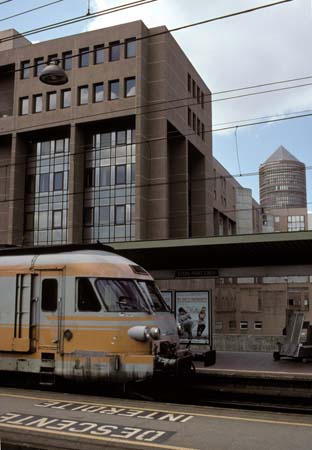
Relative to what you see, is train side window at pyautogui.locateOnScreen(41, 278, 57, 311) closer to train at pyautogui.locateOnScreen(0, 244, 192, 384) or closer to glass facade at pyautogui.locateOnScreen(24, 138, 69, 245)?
train at pyautogui.locateOnScreen(0, 244, 192, 384)

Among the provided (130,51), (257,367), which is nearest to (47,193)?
(130,51)

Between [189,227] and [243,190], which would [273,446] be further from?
[243,190]

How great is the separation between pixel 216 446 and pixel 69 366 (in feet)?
15.0

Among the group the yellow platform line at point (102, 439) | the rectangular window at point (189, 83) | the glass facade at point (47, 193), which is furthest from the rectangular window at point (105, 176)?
the yellow platform line at point (102, 439)

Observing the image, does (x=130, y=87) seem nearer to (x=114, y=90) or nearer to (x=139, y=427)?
(x=114, y=90)

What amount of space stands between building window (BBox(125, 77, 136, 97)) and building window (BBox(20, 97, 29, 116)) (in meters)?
11.0

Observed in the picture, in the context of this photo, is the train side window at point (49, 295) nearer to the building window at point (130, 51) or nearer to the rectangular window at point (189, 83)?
the building window at point (130, 51)

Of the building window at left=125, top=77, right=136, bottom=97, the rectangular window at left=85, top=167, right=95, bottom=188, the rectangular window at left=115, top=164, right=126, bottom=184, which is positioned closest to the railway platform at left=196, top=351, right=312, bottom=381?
the rectangular window at left=115, top=164, right=126, bottom=184

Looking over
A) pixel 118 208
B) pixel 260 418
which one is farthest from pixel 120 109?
pixel 260 418

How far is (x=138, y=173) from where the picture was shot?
49.8m

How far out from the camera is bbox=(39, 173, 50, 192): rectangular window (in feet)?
178

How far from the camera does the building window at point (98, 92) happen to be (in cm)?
5078

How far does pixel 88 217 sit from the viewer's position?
5241cm

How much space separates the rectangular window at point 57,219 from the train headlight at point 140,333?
4304 centimetres
